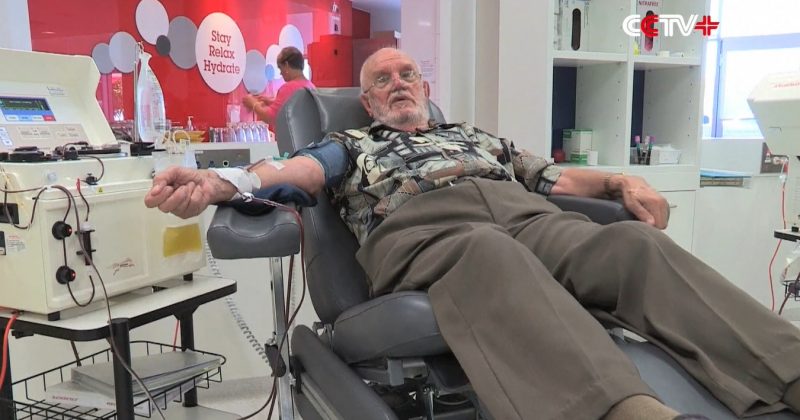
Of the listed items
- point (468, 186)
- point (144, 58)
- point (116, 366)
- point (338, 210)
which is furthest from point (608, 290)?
point (144, 58)

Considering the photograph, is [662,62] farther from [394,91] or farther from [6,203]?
[6,203]

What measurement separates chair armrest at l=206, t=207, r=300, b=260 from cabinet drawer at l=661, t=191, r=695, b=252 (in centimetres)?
192

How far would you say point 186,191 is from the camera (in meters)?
1.26

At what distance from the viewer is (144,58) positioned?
178cm

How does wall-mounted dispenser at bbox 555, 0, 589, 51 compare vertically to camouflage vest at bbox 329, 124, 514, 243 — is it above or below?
above

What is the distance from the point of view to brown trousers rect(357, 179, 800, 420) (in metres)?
0.95

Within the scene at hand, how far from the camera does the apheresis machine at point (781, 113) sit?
1945mm

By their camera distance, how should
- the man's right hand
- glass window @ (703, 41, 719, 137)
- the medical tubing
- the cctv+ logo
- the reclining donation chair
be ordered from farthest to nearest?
glass window @ (703, 41, 719, 137)
the cctv+ logo
the medical tubing
the man's right hand
the reclining donation chair

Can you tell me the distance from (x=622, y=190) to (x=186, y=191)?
1.10 meters

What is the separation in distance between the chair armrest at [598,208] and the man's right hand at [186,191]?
34.7 inches

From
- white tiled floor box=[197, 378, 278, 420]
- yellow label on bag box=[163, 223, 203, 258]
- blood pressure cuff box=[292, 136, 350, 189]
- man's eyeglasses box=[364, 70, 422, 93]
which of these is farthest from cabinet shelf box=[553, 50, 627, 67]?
white tiled floor box=[197, 378, 278, 420]

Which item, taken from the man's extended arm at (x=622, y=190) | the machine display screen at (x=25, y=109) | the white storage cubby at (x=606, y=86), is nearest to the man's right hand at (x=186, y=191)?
the machine display screen at (x=25, y=109)

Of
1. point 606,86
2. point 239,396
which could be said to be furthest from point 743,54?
point 239,396

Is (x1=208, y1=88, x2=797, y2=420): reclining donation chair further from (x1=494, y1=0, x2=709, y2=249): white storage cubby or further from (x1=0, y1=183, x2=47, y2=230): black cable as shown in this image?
(x1=494, y1=0, x2=709, y2=249): white storage cubby
